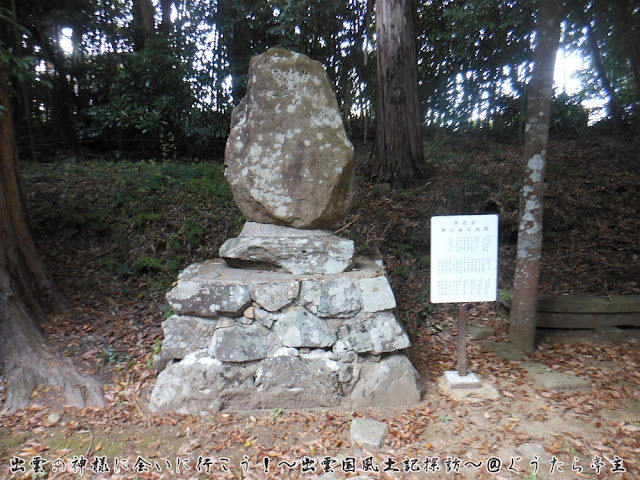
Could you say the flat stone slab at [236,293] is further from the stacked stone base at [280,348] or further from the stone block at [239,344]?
the stone block at [239,344]

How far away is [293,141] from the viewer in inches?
136

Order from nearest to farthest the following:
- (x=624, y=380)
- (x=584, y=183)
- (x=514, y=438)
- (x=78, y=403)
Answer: (x=514, y=438) < (x=78, y=403) < (x=624, y=380) < (x=584, y=183)

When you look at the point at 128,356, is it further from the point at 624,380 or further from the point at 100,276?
the point at 624,380

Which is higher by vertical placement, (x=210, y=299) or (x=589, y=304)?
(x=210, y=299)

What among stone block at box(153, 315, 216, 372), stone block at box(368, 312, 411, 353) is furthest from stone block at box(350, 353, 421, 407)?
stone block at box(153, 315, 216, 372)

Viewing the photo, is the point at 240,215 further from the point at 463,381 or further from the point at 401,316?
the point at 463,381

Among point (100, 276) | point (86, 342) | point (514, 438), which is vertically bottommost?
point (514, 438)

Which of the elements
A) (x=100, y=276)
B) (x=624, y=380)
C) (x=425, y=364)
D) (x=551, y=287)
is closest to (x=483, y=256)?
(x=425, y=364)

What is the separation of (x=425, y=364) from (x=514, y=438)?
3.66ft

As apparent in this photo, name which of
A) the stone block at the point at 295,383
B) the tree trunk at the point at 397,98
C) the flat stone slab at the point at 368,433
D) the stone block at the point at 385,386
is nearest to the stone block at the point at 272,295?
the stone block at the point at 295,383

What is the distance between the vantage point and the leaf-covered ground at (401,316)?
2686mm

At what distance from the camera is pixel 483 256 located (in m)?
3.38

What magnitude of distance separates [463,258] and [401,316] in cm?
151

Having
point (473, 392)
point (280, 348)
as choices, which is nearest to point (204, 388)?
point (280, 348)
